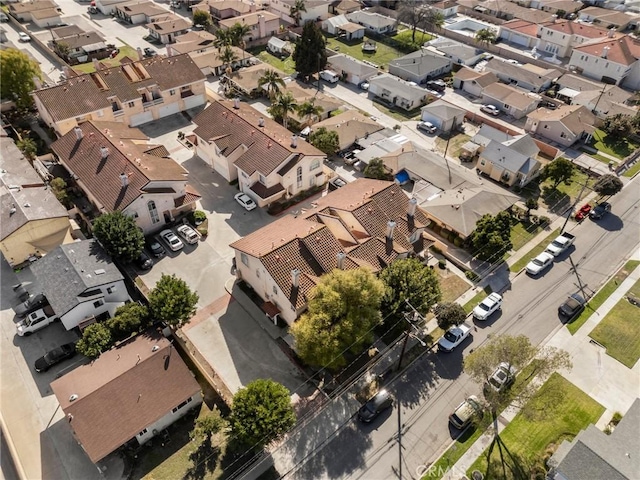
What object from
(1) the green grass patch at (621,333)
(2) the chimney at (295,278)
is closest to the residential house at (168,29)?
(2) the chimney at (295,278)

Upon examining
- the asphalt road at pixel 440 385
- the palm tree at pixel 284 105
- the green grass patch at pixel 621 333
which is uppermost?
the palm tree at pixel 284 105

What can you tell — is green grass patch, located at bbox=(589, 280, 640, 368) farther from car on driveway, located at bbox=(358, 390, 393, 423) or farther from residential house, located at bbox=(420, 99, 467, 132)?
residential house, located at bbox=(420, 99, 467, 132)

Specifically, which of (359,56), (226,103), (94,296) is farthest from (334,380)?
(359,56)

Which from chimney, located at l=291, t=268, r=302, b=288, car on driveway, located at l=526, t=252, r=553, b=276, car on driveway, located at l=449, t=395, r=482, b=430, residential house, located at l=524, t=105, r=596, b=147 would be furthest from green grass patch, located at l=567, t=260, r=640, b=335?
chimney, located at l=291, t=268, r=302, b=288

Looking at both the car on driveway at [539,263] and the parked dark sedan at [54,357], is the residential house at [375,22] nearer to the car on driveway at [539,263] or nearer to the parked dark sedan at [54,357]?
the car on driveway at [539,263]

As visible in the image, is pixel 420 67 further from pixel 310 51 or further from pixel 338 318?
pixel 338 318

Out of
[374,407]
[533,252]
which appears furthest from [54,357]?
[533,252]
